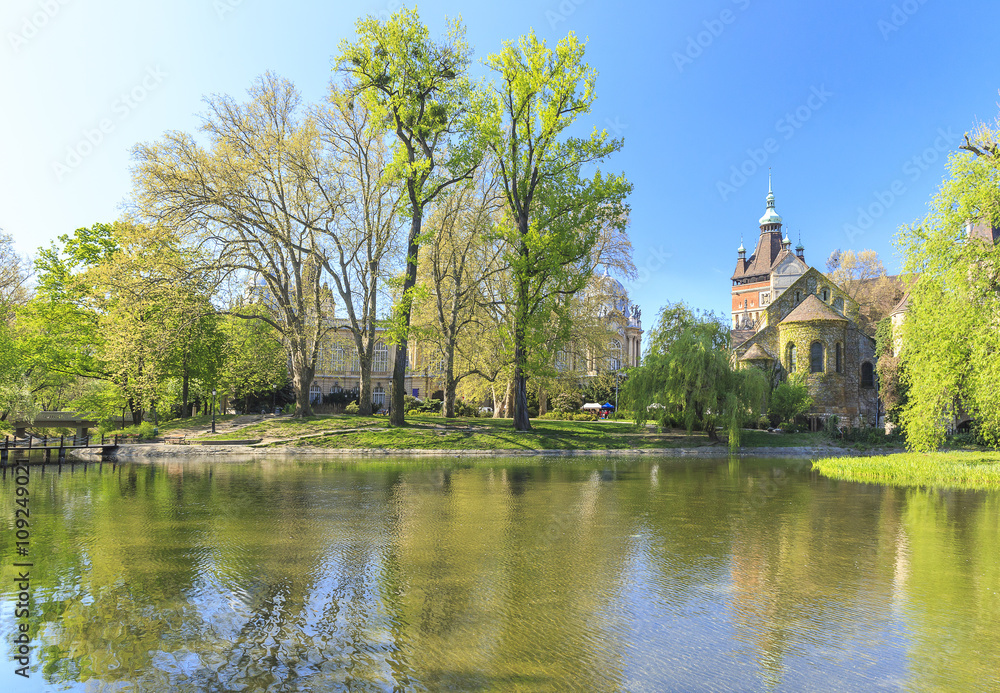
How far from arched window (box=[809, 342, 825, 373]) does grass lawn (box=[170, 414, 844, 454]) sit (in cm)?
830

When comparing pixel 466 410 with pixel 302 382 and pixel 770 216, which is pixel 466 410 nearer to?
pixel 302 382

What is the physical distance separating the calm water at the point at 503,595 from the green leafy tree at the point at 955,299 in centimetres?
962

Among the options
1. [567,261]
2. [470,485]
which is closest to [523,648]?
[470,485]

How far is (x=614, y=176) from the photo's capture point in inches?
1131

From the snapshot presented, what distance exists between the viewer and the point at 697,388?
30.5 m

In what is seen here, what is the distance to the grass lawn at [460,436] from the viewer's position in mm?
27984

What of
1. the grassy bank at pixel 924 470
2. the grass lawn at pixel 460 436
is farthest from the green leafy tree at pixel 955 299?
the grass lawn at pixel 460 436

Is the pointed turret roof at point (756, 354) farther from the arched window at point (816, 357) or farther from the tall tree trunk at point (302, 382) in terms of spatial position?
the tall tree trunk at point (302, 382)

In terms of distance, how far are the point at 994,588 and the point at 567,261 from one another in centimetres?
2313

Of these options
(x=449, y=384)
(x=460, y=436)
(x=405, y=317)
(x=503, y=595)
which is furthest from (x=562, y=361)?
(x=503, y=595)

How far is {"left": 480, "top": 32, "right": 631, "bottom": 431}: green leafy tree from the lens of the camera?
91.4 feet

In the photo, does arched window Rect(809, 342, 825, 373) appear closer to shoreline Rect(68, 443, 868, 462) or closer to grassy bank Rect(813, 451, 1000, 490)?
shoreline Rect(68, 443, 868, 462)

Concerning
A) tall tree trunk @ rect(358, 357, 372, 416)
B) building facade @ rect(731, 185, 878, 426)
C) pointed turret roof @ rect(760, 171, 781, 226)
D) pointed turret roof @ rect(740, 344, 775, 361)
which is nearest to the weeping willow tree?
building facade @ rect(731, 185, 878, 426)

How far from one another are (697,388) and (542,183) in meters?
13.1
